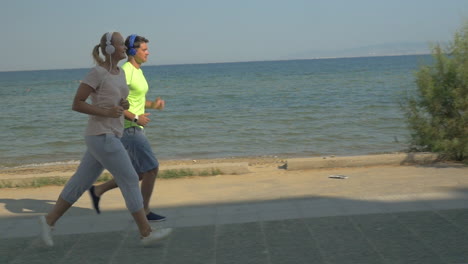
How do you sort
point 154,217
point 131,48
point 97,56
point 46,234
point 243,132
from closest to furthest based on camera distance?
point 97,56 < point 46,234 < point 131,48 < point 154,217 < point 243,132

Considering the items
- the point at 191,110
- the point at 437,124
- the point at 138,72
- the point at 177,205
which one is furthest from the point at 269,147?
the point at 191,110

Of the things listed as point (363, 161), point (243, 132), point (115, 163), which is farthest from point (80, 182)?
point (243, 132)

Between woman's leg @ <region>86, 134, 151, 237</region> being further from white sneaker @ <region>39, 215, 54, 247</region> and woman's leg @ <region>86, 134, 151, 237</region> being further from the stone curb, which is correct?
the stone curb

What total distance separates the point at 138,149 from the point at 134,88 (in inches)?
20.7

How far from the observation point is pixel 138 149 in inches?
210

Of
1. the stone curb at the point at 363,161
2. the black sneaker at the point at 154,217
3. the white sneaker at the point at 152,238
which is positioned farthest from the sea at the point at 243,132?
the white sneaker at the point at 152,238

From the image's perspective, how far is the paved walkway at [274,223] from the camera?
445cm

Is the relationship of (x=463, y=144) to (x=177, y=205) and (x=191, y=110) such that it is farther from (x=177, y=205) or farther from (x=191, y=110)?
(x=191, y=110)

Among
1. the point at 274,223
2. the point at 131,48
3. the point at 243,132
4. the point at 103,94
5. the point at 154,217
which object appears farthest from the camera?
the point at 243,132

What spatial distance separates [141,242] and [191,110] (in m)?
23.3

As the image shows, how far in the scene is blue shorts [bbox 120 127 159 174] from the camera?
17.4 feet

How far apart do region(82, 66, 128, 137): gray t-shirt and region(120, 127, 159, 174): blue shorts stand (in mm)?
581

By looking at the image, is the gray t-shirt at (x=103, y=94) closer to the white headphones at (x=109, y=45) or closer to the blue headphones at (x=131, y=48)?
the white headphones at (x=109, y=45)

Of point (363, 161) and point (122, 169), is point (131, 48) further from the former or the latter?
point (363, 161)
